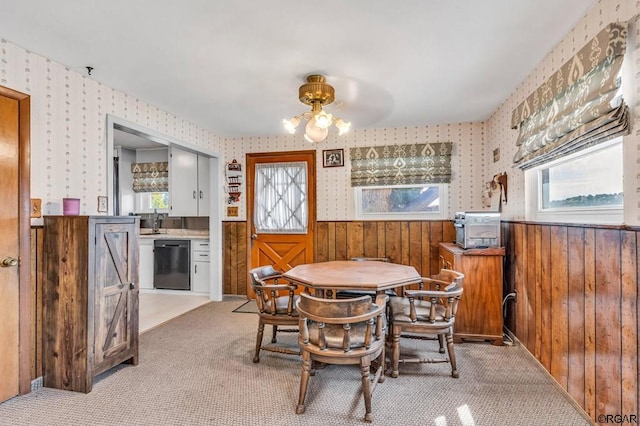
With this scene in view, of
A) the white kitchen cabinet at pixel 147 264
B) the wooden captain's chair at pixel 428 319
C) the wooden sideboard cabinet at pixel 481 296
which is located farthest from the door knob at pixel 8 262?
the wooden sideboard cabinet at pixel 481 296

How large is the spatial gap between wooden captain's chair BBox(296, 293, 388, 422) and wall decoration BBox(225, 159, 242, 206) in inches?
125

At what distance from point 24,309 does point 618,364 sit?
11.8 ft

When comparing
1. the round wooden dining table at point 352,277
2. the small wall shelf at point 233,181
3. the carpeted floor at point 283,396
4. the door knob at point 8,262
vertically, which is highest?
the small wall shelf at point 233,181

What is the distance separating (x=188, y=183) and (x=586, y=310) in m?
4.92

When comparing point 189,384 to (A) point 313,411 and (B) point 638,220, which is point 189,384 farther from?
(B) point 638,220

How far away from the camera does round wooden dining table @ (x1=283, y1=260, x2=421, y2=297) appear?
2357mm

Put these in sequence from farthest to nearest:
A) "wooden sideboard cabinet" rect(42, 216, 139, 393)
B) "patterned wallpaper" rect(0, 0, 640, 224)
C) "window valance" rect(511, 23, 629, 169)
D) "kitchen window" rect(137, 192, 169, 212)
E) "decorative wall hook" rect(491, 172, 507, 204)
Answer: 1. "kitchen window" rect(137, 192, 169, 212)
2. "decorative wall hook" rect(491, 172, 507, 204)
3. "wooden sideboard cabinet" rect(42, 216, 139, 393)
4. "patterned wallpaper" rect(0, 0, 640, 224)
5. "window valance" rect(511, 23, 629, 169)

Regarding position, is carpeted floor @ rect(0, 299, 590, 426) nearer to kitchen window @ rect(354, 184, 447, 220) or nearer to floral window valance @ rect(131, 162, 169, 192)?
kitchen window @ rect(354, 184, 447, 220)

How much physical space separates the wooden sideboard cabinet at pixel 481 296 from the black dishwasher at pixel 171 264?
3906 mm

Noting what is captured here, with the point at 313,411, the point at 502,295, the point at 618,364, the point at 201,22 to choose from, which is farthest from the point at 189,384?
the point at 502,295

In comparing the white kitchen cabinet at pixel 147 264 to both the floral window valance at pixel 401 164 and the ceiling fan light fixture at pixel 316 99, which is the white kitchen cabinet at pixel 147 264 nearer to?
the floral window valance at pixel 401 164

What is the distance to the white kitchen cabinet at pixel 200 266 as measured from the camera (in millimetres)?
5020

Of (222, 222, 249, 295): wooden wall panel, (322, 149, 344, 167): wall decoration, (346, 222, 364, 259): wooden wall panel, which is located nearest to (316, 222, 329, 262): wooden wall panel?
(346, 222, 364, 259): wooden wall panel

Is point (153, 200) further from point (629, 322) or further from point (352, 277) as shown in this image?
point (629, 322)
